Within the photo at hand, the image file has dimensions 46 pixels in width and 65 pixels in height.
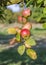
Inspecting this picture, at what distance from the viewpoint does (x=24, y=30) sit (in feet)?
3.30

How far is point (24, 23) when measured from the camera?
3.53ft

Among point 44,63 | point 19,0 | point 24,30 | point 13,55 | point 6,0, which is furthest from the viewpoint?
point 13,55

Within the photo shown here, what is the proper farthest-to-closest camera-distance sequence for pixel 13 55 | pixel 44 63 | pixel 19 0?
pixel 13 55
pixel 44 63
pixel 19 0

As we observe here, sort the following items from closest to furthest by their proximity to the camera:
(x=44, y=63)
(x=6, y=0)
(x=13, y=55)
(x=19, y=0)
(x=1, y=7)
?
(x=19, y=0) < (x=6, y=0) < (x=1, y=7) < (x=44, y=63) < (x=13, y=55)

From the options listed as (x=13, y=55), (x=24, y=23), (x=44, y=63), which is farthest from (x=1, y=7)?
(x=13, y=55)

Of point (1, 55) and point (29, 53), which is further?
point (1, 55)

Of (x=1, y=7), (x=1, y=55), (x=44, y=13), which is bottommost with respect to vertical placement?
(x=1, y=55)

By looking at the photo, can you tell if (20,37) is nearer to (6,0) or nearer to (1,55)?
(6,0)

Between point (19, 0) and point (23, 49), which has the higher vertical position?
point (19, 0)

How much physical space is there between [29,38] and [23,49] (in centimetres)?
7

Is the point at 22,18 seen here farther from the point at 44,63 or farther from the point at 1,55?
the point at 1,55

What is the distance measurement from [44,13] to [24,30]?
0.94 ft

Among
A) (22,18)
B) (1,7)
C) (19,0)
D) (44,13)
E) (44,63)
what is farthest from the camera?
(44,63)

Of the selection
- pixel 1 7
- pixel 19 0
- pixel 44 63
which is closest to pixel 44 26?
pixel 19 0
